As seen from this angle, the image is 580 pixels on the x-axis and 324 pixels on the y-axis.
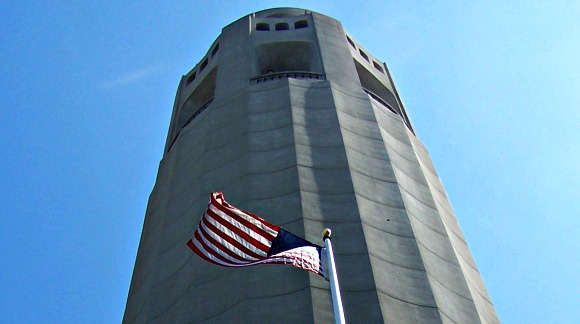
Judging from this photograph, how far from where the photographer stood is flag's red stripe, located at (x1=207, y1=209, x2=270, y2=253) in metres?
12.6

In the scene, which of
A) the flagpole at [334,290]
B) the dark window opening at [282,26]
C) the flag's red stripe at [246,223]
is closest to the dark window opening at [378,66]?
the dark window opening at [282,26]

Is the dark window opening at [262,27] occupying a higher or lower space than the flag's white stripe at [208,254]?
higher

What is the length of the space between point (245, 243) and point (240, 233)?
273mm

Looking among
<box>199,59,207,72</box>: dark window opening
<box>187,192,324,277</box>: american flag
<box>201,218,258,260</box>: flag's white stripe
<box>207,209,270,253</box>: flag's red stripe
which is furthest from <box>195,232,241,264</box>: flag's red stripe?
<box>199,59,207,72</box>: dark window opening

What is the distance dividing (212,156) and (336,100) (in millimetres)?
5416

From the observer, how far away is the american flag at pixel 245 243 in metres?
12.1

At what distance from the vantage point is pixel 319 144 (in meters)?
22.0

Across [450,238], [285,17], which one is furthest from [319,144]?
[285,17]

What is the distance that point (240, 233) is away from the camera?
12.9 meters

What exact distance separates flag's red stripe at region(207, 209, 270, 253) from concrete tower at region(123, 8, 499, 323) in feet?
10.0

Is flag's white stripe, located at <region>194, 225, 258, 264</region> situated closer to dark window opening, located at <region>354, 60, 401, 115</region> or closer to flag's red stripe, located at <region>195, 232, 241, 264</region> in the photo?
flag's red stripe, located at <region>195, 232, 241, 264</region>

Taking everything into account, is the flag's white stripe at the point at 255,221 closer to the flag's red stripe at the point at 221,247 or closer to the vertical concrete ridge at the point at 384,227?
the flag's red stripe at the point at 221,247

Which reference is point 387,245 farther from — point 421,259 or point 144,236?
point 144,236

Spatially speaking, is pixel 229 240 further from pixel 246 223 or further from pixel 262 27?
pixel 262 27
